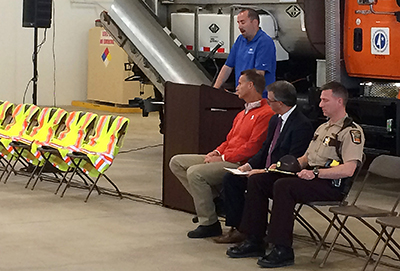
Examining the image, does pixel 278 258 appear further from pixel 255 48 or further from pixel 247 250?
pixel 255 48

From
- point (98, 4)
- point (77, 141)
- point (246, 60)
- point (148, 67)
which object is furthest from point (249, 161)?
point (98, 4)

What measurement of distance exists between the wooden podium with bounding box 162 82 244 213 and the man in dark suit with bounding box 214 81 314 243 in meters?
0.98

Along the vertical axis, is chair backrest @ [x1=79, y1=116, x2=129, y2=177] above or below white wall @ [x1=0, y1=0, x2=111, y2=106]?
below

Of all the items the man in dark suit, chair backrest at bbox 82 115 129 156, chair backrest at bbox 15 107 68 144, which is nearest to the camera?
the man in dark suit

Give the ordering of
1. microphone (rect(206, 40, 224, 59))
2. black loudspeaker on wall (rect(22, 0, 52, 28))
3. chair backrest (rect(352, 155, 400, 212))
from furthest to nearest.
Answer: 1. black loudspeaker on wall (rect(22, 0, 52, 28))
2. microphone (rect(206, 40, 224, 59))
3. chair backrest (rect(352, 155, 400, 212))

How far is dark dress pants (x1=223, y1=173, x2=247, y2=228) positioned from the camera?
520 centimetres

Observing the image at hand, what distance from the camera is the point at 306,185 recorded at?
4.75m

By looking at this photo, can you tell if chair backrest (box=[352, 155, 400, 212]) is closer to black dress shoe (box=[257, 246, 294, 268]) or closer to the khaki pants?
black dress shoe (box=[257, 246, 294, 268])

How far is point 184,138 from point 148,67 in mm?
2772

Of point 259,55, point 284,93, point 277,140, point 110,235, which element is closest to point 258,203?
point 277,140

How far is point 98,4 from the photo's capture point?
16469 mm

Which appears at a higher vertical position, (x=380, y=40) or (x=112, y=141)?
(x=380, y=40)

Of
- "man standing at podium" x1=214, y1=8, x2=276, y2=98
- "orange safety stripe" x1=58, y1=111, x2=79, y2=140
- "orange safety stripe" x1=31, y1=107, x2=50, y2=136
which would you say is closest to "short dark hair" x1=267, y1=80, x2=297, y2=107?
"man standing at podium" x1=214, y1=8, x2=276, y2=98

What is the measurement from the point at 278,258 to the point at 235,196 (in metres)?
0.65
